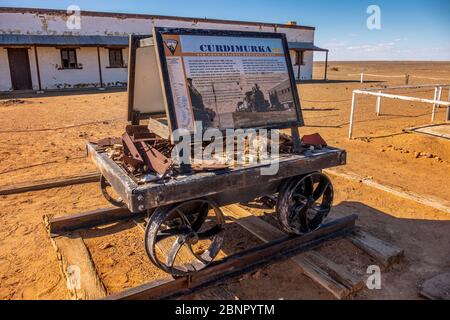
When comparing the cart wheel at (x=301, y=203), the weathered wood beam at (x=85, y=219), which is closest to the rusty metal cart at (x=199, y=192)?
the cart wheel at (x=301, y=203)

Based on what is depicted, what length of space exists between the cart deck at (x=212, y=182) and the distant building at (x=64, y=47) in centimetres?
2213

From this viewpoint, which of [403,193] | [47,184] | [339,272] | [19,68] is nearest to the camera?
[339,272]

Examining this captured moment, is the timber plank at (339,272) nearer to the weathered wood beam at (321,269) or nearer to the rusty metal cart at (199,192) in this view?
the weathered wood beam at (321,269)

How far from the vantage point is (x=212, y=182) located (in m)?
2.71

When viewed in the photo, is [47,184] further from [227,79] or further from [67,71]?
[67,71]

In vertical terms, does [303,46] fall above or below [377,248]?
above

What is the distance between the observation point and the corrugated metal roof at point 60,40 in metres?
21.0

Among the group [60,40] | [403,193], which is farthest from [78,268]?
[60,40]

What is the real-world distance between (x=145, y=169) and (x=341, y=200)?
122 inches

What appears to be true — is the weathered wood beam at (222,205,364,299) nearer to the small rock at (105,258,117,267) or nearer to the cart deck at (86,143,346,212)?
the cart deck at (86,143,346,212)

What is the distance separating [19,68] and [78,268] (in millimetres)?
23323

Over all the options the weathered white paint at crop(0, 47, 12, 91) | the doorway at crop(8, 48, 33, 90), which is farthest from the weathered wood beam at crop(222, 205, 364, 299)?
the doorway at crop(8, 48, 33, 90)

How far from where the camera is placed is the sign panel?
277 cm
